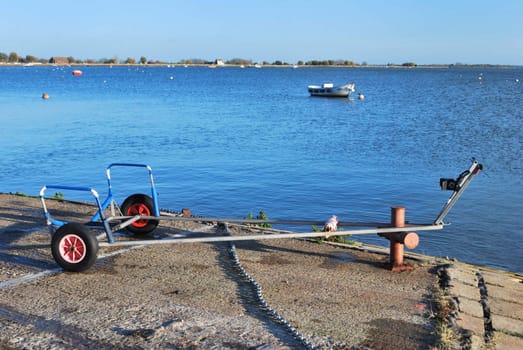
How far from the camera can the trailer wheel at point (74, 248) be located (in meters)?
7.61

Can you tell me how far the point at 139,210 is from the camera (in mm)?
9766

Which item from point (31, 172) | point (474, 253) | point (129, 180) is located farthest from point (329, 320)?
point (31, 172)

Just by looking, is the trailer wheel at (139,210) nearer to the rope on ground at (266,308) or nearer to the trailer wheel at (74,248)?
the rope on ground at (266,308)

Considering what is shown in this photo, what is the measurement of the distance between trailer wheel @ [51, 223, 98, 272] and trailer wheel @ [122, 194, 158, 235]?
6.23 feet

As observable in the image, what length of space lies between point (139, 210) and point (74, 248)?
2158mm

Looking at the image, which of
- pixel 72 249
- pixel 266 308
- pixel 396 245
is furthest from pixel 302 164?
pixel 266 308

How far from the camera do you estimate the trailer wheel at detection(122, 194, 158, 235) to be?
9586 millimetres

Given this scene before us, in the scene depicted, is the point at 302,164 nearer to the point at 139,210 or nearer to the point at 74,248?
the point at 139,210

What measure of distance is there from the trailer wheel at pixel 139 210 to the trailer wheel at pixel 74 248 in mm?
1898

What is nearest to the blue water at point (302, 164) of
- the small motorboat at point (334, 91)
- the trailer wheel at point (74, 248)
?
the trailer wheel at point (74, 248)

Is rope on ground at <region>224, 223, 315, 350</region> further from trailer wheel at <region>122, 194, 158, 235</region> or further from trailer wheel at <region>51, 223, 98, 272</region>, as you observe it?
trailer wheel at <region>51, 223, 98, 272</region>

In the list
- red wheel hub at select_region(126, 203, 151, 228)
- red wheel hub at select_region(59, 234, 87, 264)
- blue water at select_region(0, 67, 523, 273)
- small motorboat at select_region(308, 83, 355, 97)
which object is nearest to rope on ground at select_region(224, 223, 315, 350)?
red wheel hub at select_region(126, 203, 151, 228)

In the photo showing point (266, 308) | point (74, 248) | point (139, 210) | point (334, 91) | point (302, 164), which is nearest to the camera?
point (266, 308)

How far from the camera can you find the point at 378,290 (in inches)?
285
